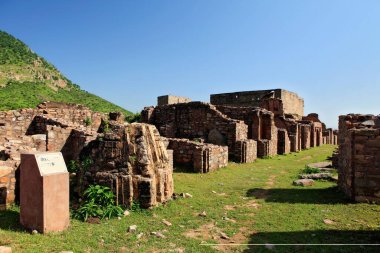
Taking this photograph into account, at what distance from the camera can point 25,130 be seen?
12.6m

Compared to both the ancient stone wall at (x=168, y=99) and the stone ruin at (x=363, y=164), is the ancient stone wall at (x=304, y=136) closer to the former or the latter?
the ancient stone wall at (x=168, y=99)

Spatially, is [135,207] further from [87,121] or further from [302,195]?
[87,121]

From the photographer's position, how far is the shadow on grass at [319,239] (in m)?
4.64

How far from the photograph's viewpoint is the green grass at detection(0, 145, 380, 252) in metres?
4.61

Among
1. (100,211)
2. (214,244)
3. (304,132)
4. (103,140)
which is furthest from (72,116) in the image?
(304,132)

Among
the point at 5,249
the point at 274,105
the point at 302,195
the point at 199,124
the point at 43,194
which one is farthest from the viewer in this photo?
the point at 274,105

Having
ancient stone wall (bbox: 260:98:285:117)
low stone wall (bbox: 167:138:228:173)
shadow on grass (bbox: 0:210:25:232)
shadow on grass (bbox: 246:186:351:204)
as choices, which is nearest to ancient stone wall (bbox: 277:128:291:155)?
ancient stone wall (bbox: 260:98:285:117)

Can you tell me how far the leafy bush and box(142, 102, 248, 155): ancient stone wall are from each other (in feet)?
33.5

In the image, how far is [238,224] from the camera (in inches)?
233

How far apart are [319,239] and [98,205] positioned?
463 centimetres

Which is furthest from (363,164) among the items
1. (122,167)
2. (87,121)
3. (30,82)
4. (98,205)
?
(30,82)

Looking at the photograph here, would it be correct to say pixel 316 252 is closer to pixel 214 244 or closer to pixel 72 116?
pixel 214 244

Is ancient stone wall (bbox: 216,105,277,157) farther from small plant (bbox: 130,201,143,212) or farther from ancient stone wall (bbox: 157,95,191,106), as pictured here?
small plant (bbox: 130,201,143,212)

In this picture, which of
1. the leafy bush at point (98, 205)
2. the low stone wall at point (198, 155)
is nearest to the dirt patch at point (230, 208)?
the leafy bush at point (98, 205)
